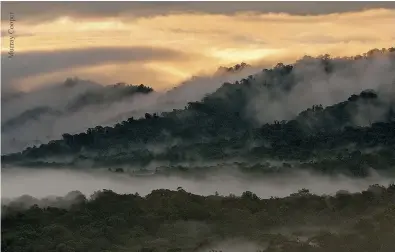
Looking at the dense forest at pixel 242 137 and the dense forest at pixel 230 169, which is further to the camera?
the dense forest at pixel 242 137

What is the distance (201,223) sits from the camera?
282 ft

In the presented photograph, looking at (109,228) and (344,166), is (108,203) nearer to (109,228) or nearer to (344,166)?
(109,228)

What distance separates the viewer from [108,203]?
90.8m

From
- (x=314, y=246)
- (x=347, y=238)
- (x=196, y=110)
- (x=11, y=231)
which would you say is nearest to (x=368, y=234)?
(x=347, y=238)

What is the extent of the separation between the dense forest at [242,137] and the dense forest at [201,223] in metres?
20.2

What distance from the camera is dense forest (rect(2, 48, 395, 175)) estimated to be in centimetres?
11981

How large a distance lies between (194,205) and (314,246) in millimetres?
24878

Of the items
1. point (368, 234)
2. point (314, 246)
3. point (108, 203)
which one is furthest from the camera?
point (108, 203)

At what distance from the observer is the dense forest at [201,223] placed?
72.8m

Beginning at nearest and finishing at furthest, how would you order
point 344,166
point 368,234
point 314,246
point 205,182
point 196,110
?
point 314,246 < point 368,234 < point 205,182 < point 344,166 < point 196,110

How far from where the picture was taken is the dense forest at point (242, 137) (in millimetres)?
119812

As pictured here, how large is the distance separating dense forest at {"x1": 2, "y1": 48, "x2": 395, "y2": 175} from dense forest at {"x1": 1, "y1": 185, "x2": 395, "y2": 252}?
2018 centimetres

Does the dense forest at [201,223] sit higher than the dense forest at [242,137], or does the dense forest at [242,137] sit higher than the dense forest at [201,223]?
the dense forest at [242,137]

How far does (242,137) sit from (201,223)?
41372 millimetres
